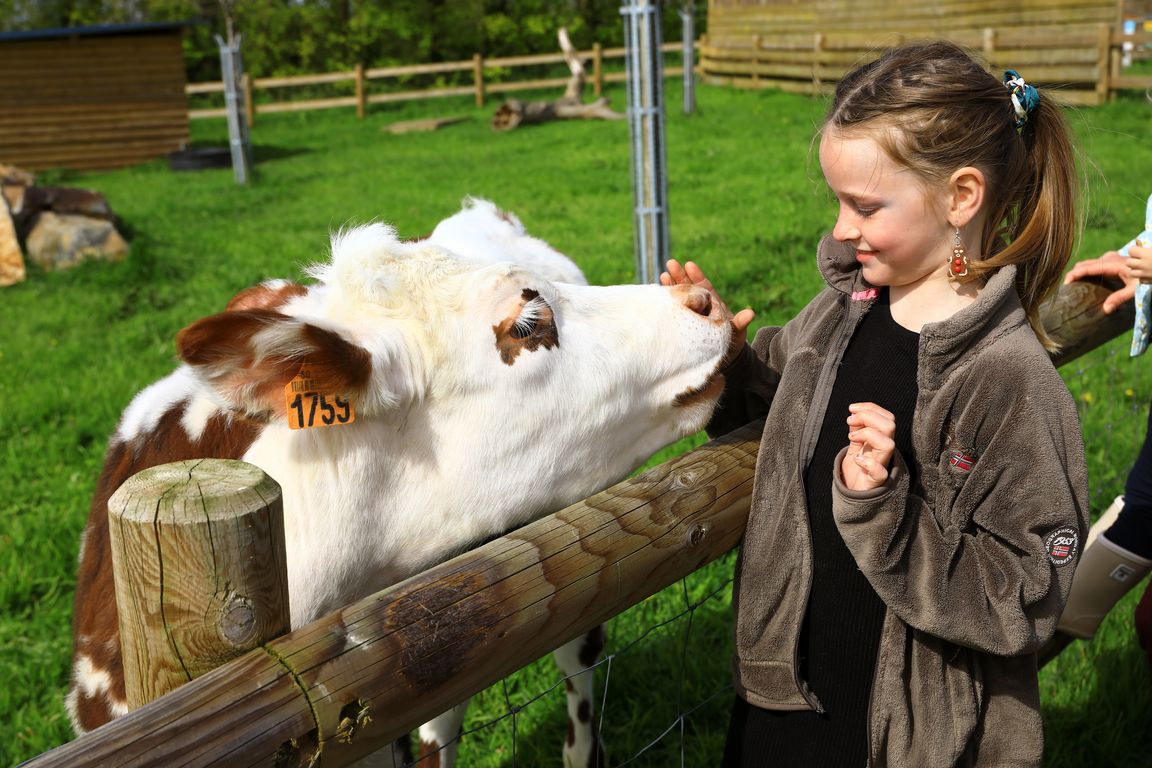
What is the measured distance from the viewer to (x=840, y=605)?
1825 millimetres

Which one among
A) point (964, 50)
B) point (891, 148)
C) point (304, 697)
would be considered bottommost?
point (304, 697)

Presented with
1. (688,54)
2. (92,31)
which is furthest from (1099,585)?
(92,31)

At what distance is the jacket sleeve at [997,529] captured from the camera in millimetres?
1542

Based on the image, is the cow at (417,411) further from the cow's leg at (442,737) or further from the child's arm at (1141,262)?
the child's arm at (1141,262)

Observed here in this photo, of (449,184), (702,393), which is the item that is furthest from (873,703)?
(449,184)

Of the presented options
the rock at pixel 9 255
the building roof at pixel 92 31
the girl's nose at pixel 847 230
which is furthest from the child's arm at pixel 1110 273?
the building roof at pixel 92 31

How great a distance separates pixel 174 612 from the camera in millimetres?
1192

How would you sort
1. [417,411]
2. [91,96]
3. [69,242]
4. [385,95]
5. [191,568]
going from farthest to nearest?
[385,95] → [91,96] → [69,242] → [417,411] → [191,568]

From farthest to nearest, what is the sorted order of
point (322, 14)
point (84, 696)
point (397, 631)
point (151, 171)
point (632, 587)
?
point (322, 14) → point (151, 171) → point (84, 696) → point (632, 587) → point (397, 631)

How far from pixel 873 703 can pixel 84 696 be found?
5.08ft

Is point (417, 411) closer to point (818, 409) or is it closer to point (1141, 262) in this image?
point (818, 409)

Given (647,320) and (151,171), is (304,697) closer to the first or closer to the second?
(647,320)

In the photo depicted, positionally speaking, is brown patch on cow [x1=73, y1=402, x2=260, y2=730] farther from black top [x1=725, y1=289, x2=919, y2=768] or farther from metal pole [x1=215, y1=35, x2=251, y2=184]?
metal pole [x1=215, y1=35, x2=251, y2=184]

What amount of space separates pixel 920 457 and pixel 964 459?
0.07m
